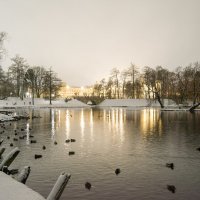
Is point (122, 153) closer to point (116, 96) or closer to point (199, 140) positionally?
point (199, 140)

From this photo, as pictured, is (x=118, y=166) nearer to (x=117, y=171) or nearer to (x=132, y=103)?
(x=117, y=171)

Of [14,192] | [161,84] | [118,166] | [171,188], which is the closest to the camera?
[14,192]

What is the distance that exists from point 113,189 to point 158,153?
417 inches

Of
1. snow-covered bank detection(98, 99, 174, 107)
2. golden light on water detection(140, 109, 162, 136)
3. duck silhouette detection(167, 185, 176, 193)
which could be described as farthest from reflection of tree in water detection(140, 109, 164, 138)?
snow-covered bank detection(98, 99, 174, 107)

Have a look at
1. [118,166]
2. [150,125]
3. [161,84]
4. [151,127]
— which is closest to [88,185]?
[118,166]

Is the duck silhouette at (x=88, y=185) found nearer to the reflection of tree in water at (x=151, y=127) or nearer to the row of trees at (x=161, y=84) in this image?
the reflection of tree in water at (x=151, y=127)

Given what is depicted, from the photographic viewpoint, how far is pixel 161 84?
4788 inches

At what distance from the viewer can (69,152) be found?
27453 mm

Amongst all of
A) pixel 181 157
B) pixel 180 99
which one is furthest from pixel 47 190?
pixel 180 99

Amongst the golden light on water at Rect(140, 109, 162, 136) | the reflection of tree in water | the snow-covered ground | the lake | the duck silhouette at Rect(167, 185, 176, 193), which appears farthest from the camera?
the golden light on water at Rect(140, 109, 162, 136)

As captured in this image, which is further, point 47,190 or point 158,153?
→ point 158,153

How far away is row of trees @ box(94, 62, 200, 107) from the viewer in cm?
11431

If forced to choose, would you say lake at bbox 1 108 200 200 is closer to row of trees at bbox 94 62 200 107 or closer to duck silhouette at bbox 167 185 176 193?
duck silhouette at bbox 167 185 176 193

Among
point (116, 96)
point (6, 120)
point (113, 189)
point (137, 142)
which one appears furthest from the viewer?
point (116, 96)
